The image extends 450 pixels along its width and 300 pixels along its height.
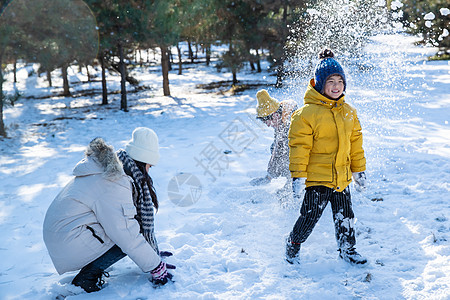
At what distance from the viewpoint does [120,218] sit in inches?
92.0

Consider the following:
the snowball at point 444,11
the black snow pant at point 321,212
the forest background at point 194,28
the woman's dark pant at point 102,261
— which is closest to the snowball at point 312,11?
the forest background at point 194,28

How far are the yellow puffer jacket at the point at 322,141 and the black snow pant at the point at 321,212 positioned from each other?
0.29ft

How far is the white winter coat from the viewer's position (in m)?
2.32

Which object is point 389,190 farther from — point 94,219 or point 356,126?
point 94,219

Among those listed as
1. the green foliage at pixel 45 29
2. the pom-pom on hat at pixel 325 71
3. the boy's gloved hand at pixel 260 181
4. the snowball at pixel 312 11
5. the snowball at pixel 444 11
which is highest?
the snowball at pixel 312 11

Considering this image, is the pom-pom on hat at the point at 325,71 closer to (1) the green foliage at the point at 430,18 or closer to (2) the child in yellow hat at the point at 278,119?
(2) the child in yellow hat at the point at 278,119

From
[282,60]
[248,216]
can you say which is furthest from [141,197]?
[282,60]

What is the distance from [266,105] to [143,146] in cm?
208

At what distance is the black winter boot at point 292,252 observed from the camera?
290 cm

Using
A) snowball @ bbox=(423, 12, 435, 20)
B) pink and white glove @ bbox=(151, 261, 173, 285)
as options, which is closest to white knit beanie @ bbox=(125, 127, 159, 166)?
pink and white glove @ bbox=(151, 261, 173, 285)

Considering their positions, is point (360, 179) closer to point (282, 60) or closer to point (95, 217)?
point (95, 217)

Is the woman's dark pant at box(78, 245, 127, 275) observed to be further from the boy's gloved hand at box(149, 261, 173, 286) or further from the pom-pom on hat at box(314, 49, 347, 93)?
the pom-pom on hat at box(314, 49, 347, 93)

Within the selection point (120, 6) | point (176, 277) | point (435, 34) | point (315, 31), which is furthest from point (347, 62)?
point (176, 277)

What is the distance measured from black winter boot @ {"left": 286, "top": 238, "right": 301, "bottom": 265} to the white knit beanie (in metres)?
1.35
